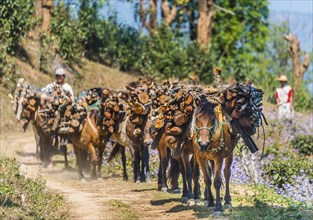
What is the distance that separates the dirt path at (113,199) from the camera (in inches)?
534

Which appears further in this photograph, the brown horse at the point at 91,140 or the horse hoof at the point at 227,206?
the brown horse at the point at 91,140

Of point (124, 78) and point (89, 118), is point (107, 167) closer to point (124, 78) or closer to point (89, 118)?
point (89, 118)

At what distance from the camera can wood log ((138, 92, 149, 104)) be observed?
17.2 metres

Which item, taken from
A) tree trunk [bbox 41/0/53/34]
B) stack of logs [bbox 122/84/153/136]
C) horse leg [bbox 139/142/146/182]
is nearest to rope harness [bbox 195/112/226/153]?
stack of logs [bbox 122/84/153/136]

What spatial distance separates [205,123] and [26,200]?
3.44 metres

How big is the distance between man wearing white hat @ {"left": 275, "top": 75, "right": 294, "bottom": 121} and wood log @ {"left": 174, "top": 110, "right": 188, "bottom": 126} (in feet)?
41.6

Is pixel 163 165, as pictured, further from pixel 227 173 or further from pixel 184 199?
pixel 227 173

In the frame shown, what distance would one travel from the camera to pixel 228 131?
44.0 feet

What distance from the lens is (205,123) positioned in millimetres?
13172

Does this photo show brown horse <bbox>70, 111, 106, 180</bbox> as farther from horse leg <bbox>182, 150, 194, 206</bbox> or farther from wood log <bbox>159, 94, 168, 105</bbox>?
horse leg <bbox>182, 150, 194, 206</bbox>

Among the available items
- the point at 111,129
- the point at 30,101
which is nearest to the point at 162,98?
the point at 111,129

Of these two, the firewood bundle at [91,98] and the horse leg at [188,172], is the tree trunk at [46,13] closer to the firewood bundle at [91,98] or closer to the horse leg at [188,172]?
the firewood bundle at [91,98]

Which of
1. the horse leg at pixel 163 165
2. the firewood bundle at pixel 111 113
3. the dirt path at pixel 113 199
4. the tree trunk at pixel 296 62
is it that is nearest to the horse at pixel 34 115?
the dirt path at pixel 113 199

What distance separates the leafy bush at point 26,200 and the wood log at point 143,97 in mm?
2685
